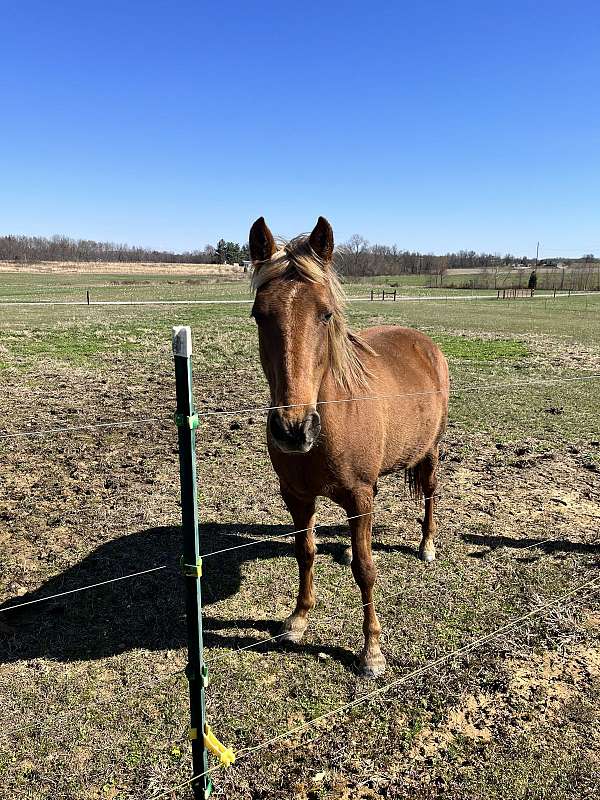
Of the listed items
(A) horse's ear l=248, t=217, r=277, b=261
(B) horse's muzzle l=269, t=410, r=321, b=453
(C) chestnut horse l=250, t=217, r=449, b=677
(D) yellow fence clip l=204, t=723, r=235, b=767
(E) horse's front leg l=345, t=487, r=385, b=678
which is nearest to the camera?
(D) yellow fence clip l=204, t=723, r=235, b=767

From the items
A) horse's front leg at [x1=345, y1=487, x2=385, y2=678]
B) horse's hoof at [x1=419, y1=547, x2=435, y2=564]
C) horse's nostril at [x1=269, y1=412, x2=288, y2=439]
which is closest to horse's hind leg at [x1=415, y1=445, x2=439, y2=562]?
horse's hoof at [x1=419, y1=547, x2=435, y2=564]

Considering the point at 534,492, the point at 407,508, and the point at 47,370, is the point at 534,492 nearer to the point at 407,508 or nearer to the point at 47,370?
the point at 407,508

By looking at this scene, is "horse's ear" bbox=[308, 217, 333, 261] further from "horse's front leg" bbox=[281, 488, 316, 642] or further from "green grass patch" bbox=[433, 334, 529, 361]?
"green grass patch" bbox=[433, 334, 529, 361]

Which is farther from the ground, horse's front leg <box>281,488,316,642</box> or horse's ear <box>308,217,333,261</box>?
horse's ear <box>308,217,333,261</box>

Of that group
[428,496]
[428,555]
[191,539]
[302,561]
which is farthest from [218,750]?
[428,496]

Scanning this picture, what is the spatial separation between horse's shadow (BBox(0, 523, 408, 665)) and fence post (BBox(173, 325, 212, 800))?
131cm

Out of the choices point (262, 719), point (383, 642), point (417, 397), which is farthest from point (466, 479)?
point (262, 719)

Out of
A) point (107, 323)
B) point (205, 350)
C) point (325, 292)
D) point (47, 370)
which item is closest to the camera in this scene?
point (325, 292)

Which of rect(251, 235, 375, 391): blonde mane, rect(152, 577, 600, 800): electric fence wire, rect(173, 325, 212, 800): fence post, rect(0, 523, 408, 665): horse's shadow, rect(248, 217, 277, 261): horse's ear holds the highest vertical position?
rect(248, 217, 277, 261): horse's ear

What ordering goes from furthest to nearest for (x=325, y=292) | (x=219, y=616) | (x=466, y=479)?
(x=466, y=479) → (x=219, y=616) → (x=325, y=292)

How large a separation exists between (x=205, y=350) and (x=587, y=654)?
41.5ft

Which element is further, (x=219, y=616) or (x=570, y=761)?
(x=219, y=616)

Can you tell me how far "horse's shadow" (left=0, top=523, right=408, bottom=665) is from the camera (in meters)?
3.46

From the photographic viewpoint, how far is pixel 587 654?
3439 millimetres
